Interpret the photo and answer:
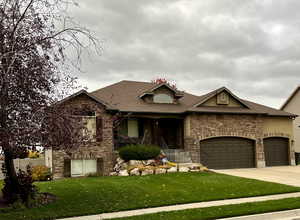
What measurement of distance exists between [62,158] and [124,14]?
11.1 metres

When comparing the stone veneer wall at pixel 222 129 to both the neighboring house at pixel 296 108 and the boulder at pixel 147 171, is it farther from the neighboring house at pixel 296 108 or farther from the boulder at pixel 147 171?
the neighboring house at pixel 296 108

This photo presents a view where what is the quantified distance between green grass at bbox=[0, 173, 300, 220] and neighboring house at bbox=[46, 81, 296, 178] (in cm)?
598

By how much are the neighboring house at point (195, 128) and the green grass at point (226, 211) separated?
11318mm

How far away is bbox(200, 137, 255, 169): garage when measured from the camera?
22953mm

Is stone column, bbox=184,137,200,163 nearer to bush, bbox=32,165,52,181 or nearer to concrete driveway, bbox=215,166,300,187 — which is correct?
concrete driveway, bbox=215,166,300,187

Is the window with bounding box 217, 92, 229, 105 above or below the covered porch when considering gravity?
above

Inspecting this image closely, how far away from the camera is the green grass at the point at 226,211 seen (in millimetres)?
8688

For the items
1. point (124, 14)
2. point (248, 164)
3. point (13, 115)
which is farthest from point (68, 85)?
point (248, 164)

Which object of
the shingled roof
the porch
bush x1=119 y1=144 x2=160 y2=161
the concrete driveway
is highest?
the shingled roof

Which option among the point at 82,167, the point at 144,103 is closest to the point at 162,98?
the point at 144,103

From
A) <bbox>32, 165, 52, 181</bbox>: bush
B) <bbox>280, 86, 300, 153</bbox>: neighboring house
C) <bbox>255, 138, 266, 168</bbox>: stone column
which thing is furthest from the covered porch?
<bbox>280, 86, 300, 153</bbox>: neighboring house

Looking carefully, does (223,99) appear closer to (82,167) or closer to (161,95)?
(161,95)

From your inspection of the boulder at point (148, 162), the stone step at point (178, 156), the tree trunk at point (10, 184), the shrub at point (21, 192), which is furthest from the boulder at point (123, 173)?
the tree trunk at point (10, 184)

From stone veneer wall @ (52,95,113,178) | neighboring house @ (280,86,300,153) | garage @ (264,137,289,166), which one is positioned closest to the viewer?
stone veneer wall @ (52,95,113,178)
